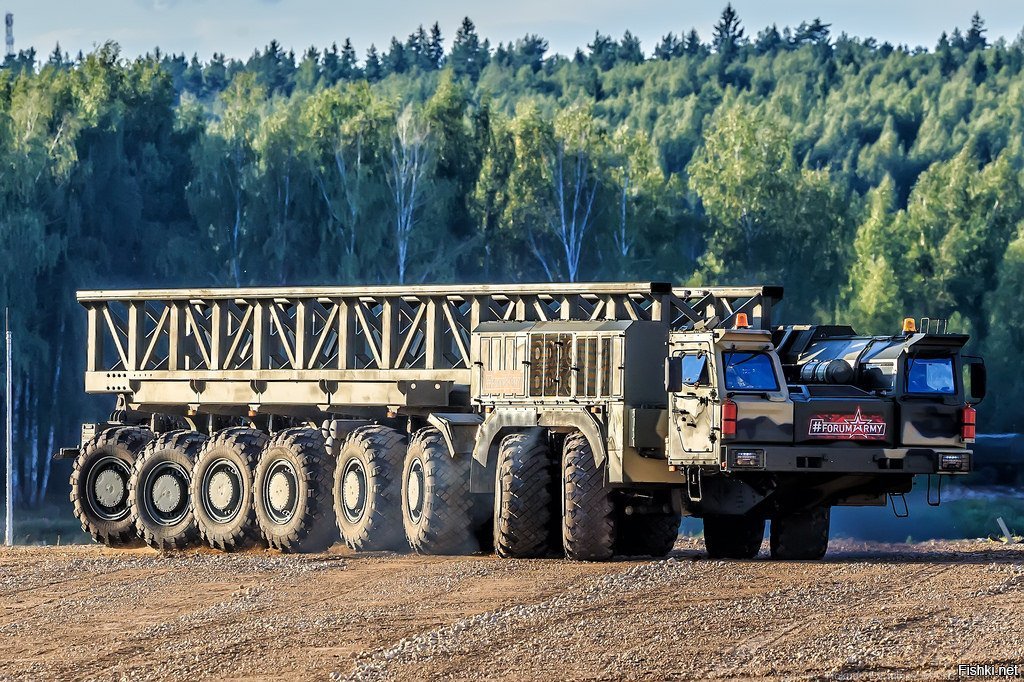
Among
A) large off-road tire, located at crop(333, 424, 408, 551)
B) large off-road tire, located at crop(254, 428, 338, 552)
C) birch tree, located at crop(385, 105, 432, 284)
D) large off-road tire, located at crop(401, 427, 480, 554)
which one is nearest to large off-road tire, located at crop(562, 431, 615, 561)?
large off-road tire, located at crop(401, 427, 480, 554)

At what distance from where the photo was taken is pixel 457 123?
231 ft

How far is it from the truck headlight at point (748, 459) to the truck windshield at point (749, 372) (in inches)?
26.0

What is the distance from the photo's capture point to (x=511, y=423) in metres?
19.8

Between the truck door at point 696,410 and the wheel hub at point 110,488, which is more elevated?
the truck door at point 696,410

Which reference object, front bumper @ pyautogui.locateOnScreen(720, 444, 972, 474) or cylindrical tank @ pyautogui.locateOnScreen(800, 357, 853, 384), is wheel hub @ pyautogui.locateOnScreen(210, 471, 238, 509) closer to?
front bumper @ pyautogui.locateOnScreen(720, 444, 972, 474)

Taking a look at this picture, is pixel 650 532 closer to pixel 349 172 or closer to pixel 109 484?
pixel 109 484

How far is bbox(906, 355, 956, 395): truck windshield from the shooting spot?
61.2 feet

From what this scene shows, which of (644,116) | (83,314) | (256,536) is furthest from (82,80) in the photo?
(644,116)

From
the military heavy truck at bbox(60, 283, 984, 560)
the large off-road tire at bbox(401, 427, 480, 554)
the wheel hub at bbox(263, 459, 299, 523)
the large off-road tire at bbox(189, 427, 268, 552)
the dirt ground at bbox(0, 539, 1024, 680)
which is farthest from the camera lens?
the large off-road tire at bbox(189, 427, 268, 552)

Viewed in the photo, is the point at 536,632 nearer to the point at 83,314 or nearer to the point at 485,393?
the point at 485,393

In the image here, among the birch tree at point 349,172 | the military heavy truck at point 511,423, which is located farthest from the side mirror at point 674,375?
the birch tree at point 349,172

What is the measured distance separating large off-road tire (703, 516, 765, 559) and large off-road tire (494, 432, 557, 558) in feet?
7.77

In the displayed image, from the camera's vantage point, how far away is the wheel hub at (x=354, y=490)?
21.7 metres

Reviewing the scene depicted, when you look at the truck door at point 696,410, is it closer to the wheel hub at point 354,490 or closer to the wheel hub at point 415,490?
the wheel hub at point 415,490
